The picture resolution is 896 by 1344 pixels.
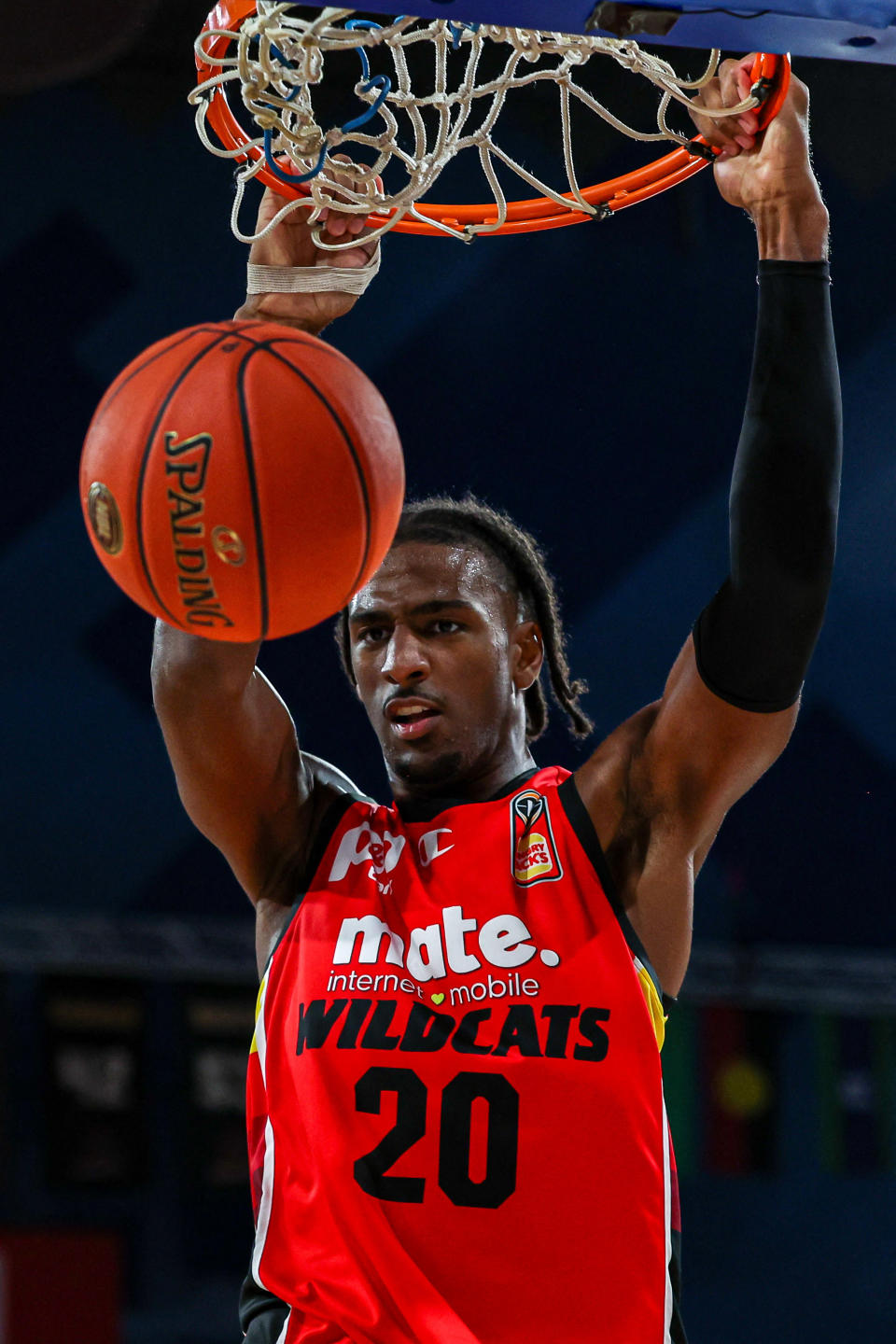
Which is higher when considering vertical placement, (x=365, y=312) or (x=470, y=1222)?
(x=365, y=312)

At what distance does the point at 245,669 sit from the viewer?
218 cm

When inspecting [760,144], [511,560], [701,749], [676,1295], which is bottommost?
[676,1295]

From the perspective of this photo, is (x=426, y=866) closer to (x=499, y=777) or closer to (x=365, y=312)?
(x=499, y=777)

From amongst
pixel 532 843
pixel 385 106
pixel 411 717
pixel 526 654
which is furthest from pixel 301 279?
pixel 532 843

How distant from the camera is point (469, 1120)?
1.92m

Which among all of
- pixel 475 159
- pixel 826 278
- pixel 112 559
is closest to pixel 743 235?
pixel 475 159

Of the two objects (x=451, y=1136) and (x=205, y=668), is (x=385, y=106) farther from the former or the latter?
(x=451, y=1136)

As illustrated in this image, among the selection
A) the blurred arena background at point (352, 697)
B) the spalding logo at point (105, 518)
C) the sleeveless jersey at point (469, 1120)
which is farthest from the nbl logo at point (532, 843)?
the blurred arena background at point (352, 697)

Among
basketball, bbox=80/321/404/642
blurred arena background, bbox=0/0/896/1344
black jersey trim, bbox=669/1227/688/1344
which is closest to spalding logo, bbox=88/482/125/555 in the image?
basketball, bbox=80/321/404/642

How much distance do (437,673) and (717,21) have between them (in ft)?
3.27

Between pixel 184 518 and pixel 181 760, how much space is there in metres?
0.64

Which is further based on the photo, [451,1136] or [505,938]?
[505,938]

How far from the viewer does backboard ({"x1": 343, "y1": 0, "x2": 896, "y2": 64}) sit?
1636mm

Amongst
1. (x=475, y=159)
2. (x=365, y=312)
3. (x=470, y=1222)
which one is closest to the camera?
(x=470, y=1222)
